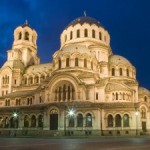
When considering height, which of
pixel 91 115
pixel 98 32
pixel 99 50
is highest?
pixel 98 32

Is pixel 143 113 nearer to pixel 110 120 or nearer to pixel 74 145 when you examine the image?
pixel 110 120

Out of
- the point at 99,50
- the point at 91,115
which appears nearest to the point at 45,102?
the point at 91,115

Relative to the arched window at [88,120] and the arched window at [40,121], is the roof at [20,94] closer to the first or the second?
the arched window at [40,121]

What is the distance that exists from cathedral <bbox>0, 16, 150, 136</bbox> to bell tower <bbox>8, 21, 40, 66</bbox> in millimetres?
254

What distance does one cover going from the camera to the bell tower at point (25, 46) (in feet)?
215

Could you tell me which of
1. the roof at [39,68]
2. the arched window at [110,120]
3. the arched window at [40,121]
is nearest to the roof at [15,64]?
the roof at [39,68]

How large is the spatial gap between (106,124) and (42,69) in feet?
78.6

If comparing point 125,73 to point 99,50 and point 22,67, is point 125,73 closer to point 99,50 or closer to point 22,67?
point 99,50

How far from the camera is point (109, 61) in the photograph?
59156 mm

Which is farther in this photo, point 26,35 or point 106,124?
point 26,35

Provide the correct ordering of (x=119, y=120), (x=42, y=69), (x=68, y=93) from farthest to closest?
(x=42, y=69), (x=68, y=93), (x=119, y=120)

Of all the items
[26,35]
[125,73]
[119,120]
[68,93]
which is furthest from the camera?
[26,35]

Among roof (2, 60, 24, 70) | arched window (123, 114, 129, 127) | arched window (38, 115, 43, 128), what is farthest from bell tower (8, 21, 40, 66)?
arched window (123, 114, 129, 127)

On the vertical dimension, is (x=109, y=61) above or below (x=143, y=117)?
above
